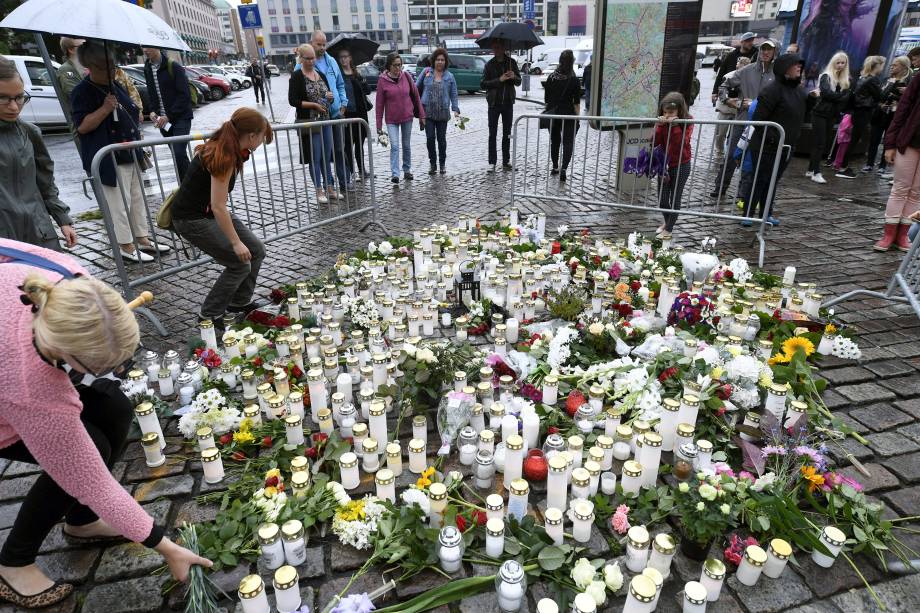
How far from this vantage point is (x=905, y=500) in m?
2.82

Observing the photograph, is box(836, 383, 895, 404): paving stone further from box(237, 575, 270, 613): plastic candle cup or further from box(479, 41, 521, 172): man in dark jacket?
box(479, 41, 521, 172): man in dark jacket

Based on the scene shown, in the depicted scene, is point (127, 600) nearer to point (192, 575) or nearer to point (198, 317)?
point (192, 575)

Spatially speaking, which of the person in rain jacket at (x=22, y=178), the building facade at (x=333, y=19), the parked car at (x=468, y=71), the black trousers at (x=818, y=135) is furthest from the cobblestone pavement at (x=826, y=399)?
the building facade at (x=333, y=19)

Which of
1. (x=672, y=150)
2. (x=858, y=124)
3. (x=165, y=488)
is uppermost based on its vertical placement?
(x=672, y=150)

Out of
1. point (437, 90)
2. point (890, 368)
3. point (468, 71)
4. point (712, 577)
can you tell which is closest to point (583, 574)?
point (712, 577)

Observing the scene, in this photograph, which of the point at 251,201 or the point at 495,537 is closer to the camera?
the point at 495,537

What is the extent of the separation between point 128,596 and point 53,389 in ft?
3.49

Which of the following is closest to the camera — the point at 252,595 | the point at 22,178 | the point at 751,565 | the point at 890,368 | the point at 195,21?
the point at 252,595

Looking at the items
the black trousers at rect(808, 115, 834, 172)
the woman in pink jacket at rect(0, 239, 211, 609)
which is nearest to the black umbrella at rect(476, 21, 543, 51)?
the black trousers at rect(808, 115, 834, 172)

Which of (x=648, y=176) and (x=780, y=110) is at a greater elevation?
(x=780, y=110)

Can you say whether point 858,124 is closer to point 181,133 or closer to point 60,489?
point 181,133

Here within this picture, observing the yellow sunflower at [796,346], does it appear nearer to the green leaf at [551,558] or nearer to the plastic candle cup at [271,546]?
the green leaf at [551,558]

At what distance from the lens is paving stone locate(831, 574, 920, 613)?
2277 millimetres

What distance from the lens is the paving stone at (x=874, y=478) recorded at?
2.91 metres
